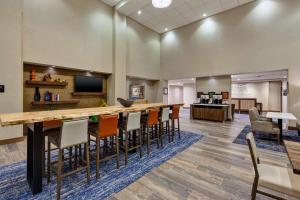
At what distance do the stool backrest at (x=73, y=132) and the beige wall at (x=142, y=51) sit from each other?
567 cm

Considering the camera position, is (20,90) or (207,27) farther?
(207,27)

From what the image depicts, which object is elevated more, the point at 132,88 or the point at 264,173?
the point at 132,88

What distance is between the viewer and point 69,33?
5180mm

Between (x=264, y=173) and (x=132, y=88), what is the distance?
729 cm

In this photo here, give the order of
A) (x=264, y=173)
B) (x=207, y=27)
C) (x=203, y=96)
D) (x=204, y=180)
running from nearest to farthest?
(x=264, y=173) < (x=204, y=180) < (x=207, y=27) < (x=203, y=96)

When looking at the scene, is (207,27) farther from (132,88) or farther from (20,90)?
(20,90)

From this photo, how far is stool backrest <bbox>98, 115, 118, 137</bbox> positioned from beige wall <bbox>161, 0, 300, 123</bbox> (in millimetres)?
6284

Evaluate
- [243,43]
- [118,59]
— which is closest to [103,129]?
[118,59]

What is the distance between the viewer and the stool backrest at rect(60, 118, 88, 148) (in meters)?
1.94

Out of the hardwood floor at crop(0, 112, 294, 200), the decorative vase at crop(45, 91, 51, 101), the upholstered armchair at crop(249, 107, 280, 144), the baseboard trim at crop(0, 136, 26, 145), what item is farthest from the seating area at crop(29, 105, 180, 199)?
the upholstered armchair at crop(249, 107, 280, 144)

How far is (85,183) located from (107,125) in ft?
2.90

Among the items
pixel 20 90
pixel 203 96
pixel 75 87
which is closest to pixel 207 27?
pixel 203 96

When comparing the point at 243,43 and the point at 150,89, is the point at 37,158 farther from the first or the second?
the point at 150,89

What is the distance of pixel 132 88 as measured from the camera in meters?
8.41
